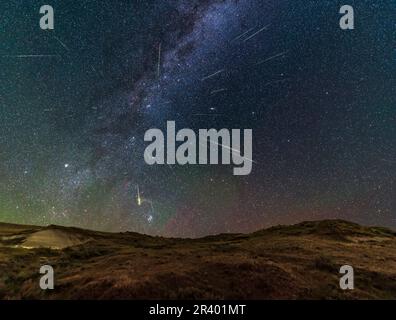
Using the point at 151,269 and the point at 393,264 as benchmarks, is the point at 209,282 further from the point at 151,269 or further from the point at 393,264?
the point at 393,264

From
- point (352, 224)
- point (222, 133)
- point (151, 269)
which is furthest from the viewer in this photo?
point (352, 224)

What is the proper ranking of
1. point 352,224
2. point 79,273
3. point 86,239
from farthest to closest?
1. point 352,224
2. point 86,239
3. point 79,273

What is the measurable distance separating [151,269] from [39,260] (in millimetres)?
14799

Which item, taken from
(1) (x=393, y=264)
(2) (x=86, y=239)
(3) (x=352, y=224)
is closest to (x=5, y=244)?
(2) (x=86, y=239)

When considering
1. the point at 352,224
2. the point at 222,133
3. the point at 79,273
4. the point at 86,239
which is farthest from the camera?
the point at 352,224

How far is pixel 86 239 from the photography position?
168 feet

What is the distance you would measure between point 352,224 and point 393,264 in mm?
36189
